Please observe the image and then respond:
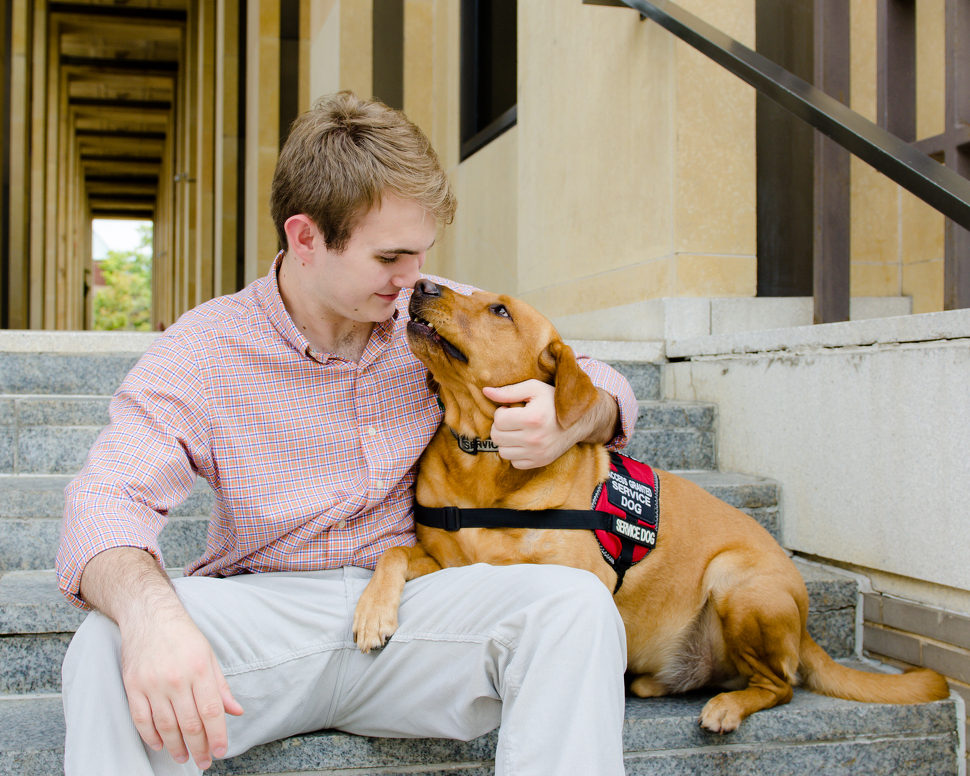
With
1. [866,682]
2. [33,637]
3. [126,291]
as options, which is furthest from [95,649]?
[126,291]

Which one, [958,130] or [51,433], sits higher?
[958,130]

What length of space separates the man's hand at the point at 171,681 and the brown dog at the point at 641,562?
0.47 metres

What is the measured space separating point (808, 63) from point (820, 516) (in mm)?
2417

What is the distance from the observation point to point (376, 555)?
1.80 metres

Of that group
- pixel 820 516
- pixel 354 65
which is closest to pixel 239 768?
pixel 820 516

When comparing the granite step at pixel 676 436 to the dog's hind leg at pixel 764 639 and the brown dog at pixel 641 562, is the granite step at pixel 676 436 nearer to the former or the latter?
the brown dog at pixel 641 562

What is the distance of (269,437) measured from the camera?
1676 mm

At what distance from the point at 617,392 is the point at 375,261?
707 millimetres

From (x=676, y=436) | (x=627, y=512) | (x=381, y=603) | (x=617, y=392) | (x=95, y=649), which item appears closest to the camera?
(x=95, y=649)

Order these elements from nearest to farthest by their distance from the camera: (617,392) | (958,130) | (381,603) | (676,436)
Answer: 1. (381,603)
2. (617,392)
3. (958,130)
4. (676,436)

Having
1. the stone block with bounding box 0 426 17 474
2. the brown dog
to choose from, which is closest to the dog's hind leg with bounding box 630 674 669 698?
the brown dog

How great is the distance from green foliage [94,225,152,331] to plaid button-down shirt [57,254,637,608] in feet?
147

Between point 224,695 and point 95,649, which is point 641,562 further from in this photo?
point 95,649

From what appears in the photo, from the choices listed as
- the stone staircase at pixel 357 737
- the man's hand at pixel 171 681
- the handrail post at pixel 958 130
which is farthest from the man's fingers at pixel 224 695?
the handrail post at pixel 958 130
